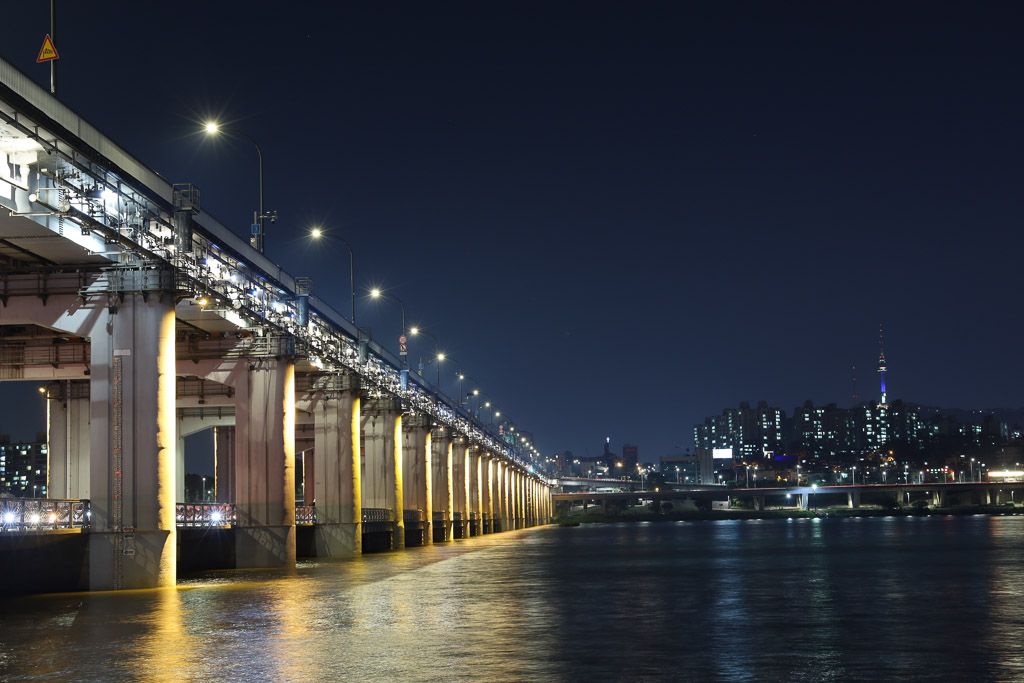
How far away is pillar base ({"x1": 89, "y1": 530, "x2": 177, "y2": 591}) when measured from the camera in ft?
128

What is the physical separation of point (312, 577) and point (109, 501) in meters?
8.39

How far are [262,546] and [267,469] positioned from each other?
3308mm

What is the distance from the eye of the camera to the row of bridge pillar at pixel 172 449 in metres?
39.8

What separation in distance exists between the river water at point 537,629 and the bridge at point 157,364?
4.19 m

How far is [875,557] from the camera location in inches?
2286

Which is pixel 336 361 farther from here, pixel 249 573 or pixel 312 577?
pixel 312 577

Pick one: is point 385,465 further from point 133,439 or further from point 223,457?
point 133,439

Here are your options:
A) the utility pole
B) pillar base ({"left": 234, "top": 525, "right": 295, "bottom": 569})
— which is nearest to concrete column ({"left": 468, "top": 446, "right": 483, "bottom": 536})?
pillar base ({"left": 234, "top": 525, "right": 295, "bottom": 569})

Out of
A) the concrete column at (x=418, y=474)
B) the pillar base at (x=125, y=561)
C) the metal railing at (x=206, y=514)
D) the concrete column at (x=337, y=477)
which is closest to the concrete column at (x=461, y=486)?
the concrete column at (x=418, y=474)

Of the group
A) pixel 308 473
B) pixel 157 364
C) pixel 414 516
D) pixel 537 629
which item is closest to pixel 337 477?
pixel 414 516

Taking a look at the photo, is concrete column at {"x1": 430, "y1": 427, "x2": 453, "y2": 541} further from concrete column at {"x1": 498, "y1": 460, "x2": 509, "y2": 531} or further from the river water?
the river water

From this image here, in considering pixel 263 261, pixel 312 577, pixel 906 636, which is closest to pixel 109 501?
pixel 312 577

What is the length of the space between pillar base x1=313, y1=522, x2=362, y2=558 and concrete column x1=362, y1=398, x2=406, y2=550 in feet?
47.8

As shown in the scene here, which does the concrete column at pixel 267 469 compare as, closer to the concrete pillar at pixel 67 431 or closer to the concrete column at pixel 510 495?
the concrete pillar at pixel 67 431
